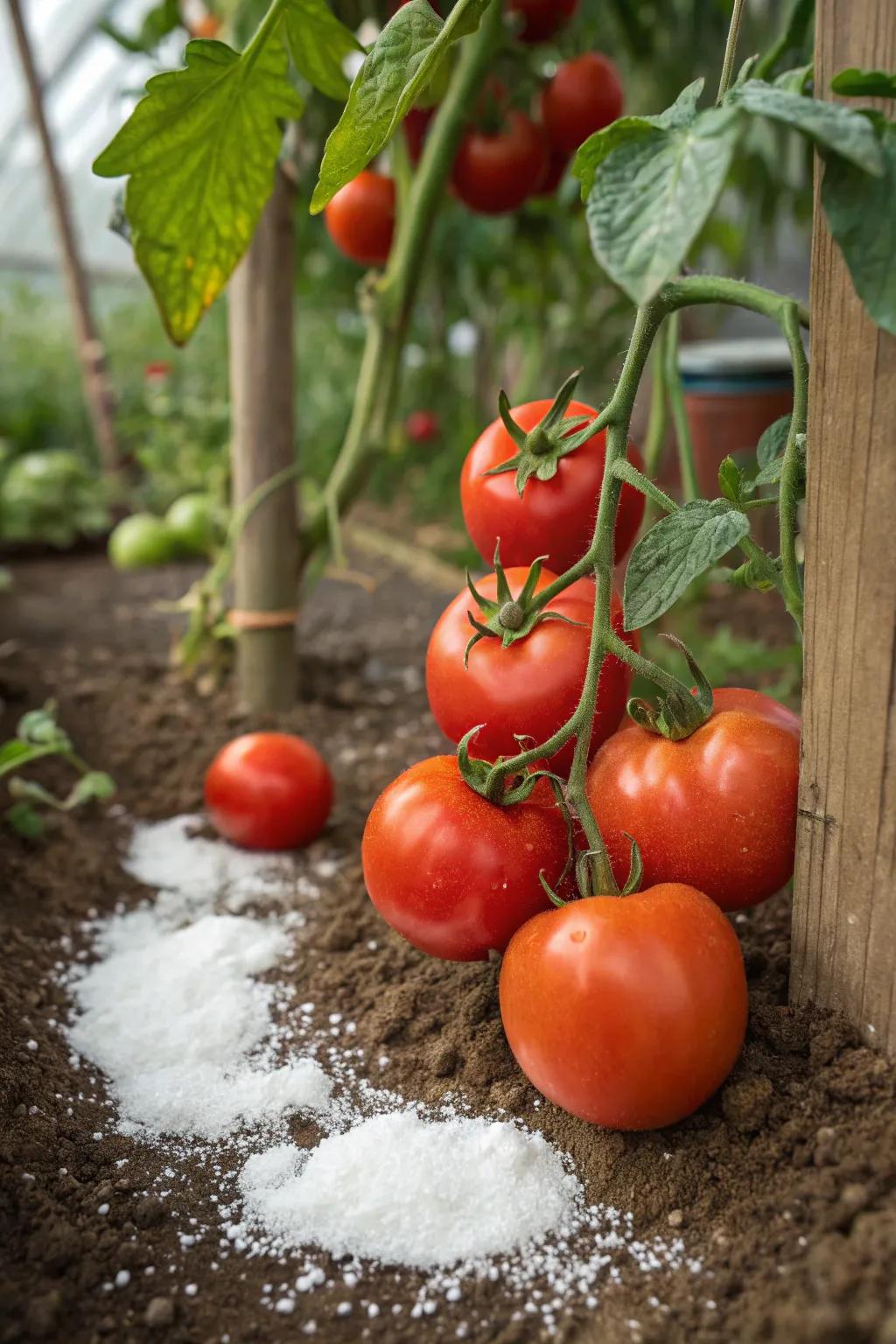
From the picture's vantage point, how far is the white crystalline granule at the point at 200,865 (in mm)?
1327

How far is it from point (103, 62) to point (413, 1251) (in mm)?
5805

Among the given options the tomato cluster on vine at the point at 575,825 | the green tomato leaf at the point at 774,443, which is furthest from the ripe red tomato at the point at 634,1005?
the green tomato leaf at the point at 774,443

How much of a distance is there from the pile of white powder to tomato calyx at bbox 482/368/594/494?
489 mm

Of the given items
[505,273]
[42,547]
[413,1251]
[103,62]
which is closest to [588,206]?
[413,1251]

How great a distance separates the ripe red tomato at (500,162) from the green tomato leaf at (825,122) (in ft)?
3.37

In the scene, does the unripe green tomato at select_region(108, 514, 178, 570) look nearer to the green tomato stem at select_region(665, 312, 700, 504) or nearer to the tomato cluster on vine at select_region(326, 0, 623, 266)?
the tomato cluster on vine at select_region(326, 0, 623, 266)

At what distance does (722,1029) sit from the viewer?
730 mm

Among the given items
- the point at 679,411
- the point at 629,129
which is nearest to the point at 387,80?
the point at 629,129

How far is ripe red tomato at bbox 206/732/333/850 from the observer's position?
4.52ft

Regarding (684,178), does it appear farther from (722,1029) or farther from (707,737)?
(722,1029)

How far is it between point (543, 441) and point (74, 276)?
3.25 meters

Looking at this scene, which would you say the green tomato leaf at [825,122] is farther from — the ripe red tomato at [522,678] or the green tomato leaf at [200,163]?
the green tomato leaf at [200,163]

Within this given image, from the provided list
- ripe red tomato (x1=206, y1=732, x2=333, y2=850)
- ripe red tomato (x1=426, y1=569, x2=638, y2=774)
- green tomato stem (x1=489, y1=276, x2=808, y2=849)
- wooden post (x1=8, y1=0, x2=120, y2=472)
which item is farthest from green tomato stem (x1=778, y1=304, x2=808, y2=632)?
wooden post (x1=8, y1=0, x2=120, y2=472)

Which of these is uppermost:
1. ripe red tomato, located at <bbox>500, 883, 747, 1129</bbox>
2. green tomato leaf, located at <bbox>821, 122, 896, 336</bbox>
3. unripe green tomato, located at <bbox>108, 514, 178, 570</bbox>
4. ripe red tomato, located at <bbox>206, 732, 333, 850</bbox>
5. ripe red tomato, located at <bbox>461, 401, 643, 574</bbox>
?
green tomato leaf, located at <bbox>821, 122, 896, 336</bbox>
